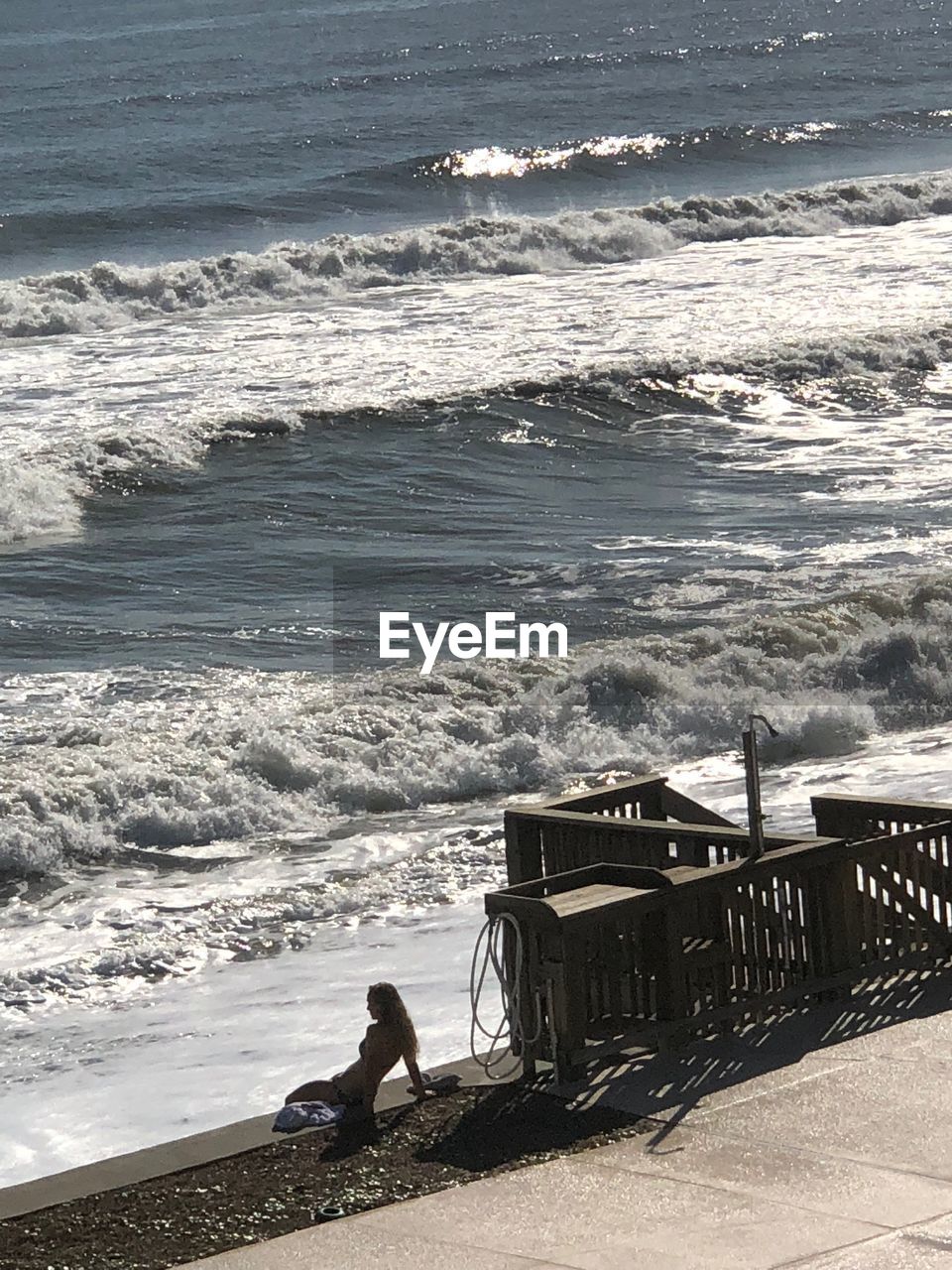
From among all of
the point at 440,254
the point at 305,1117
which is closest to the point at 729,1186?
the point at 305,1117

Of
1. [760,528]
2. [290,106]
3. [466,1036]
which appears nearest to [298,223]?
[290,106]

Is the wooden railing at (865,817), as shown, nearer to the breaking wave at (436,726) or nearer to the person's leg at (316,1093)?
the person's leg at (316,1093)

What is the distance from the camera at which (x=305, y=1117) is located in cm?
862

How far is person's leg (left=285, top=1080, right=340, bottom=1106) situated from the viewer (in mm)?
8805

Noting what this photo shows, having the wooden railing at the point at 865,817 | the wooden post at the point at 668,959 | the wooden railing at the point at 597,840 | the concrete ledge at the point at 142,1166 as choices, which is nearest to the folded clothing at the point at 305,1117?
the concrete ledge at the point at 142,1166

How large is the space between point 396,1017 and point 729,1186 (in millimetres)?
1887

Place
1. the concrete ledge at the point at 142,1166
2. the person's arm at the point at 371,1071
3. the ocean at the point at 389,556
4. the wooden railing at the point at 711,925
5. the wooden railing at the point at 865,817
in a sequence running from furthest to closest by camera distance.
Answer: the ocean at the point at 389,556, the wooden railing at the point at 865,817, the wooden railing at the point at 711,925, the person's arm at the point at 371,1071, the concrete ledge at the point at 142,1166

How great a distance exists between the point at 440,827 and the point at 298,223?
3943cm

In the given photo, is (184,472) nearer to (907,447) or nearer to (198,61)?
(907,447)

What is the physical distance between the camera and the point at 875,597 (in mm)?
19234

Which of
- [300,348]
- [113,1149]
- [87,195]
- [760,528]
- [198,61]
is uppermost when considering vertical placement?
[198,61]

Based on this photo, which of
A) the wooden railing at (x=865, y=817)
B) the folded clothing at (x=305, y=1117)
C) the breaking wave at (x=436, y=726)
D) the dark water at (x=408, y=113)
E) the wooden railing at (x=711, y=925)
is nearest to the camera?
the folded clothing at (x=305, y=1117)

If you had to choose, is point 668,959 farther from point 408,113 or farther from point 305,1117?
A: point 408,113

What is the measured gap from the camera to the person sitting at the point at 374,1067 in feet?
28.8
